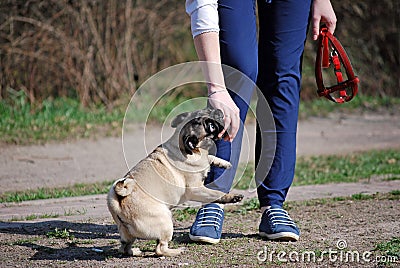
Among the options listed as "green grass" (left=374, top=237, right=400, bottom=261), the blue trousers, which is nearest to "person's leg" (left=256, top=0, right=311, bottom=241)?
the blue trousers

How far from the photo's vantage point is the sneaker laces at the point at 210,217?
13.1 feet

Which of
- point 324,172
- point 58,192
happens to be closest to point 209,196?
point 58,192

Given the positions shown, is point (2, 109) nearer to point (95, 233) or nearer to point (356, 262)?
point (95, 233)

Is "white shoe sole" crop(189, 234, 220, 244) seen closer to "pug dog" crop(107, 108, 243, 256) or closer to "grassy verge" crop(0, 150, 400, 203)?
"pug dog" crop(107, 108, 243, 256)

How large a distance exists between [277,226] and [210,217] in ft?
1.29

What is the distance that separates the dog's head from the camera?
357 cm

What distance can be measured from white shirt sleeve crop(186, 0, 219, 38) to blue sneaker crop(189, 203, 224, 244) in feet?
3.58

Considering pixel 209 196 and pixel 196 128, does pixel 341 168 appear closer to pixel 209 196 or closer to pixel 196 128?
pixel 209 196

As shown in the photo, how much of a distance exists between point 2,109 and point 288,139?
5.19 metres

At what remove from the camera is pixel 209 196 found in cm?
383

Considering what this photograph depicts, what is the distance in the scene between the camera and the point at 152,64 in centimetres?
965

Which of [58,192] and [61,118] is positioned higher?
[58,192]

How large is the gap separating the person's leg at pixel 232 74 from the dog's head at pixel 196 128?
24cm

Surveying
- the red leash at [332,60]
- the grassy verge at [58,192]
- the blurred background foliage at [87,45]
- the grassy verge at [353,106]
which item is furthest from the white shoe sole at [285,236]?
the grassy verge at [353,106]
